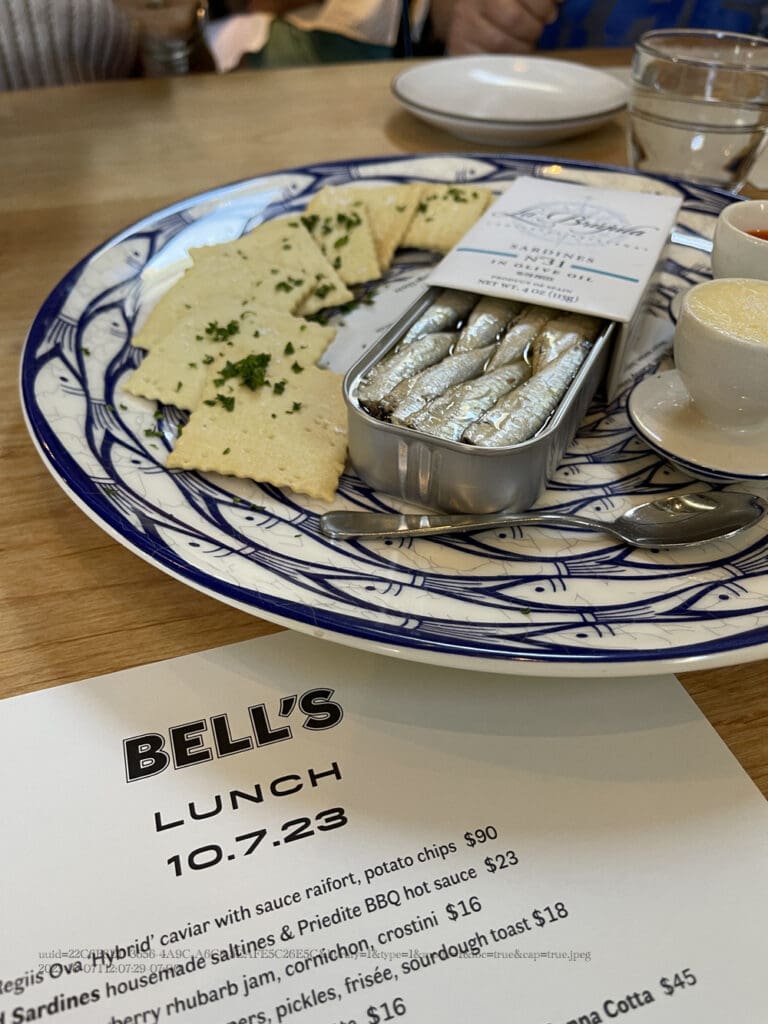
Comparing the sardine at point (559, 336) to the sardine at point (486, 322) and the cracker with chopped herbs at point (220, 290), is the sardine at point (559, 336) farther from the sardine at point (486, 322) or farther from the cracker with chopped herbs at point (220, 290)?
the cracker with chopped herbs at point (220, 290)

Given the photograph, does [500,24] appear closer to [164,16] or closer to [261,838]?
[164,16]

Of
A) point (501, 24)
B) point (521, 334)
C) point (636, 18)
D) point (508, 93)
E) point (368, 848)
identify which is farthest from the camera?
point (636, 18)

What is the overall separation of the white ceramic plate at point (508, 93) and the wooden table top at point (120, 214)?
0.19ft

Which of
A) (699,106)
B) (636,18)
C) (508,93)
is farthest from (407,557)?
(636,18)

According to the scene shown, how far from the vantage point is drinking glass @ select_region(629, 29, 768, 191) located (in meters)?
1.39

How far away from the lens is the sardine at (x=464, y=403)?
780 mm

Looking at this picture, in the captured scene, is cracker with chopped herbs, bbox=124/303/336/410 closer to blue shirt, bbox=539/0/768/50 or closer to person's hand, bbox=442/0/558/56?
person's hand, bbox=442/0/558/56

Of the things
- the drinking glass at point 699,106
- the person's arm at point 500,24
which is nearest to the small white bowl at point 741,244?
the drinking glass at point 699,106

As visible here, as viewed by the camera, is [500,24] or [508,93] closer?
[508,93]

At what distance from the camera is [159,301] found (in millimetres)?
1134

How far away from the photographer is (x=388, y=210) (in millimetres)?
1327

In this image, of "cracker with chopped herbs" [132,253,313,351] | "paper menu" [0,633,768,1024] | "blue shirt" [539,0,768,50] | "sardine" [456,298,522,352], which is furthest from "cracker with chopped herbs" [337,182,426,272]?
"blue shirt" [539,0,768,50]

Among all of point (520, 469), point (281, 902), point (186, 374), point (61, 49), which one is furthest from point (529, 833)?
point (61, 49)

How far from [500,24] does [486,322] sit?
188 cm
